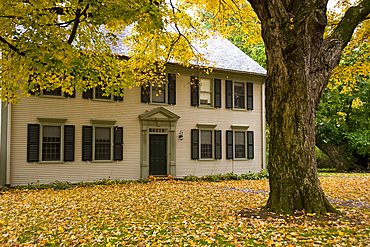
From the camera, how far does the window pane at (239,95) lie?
1875 centimetres

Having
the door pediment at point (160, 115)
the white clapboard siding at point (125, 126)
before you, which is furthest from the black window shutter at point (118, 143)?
the door pediment at point (160, 115)

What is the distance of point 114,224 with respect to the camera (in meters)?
7.01

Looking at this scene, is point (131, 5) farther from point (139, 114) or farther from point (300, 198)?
point (139, 114)

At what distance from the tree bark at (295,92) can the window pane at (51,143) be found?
401 inches

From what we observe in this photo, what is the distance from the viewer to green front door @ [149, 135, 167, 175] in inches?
645

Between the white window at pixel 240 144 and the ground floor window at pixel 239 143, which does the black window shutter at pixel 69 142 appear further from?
the white window at pixel 240 144

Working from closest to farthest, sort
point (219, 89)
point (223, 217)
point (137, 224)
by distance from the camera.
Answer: point (137, 224), point (223, 217), point (219, 89)

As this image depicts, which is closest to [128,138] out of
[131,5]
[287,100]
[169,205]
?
[169,205]

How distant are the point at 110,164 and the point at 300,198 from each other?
10235 mm

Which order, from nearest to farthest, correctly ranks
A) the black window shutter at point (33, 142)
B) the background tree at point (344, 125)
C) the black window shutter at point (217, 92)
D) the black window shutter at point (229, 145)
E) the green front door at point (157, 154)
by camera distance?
1. the black window shutter at point (33, 142)
2. the green front door at point (157, 154)
3. the black window shutter at point (217, 92)
4. the black window shutter at point (229, 145)
5. the background tree at point (344, 125)

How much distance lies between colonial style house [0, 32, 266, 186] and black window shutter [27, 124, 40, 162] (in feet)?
0.12

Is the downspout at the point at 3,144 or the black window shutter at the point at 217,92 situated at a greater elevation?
the black window shutter at the point at 217,92

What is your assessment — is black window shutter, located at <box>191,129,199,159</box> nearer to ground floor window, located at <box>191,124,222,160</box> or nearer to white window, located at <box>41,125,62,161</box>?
ground floor window, located at <box>191,124,222,160</box>

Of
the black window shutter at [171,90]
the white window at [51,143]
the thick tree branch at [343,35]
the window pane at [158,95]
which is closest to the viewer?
the thick tree branch at [343,35]
